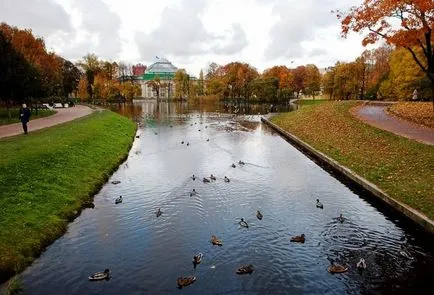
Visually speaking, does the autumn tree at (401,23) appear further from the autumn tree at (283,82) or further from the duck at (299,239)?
the autumn tree at (283,82)

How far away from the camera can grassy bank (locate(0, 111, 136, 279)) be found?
39.8 feet

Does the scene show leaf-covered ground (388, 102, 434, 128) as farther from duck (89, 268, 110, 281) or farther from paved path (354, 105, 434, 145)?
duck (89, 268, 110, 281)

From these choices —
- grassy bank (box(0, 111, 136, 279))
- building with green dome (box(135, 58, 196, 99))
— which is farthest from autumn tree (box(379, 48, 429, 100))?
building with green dome (box(135, 58, 196, 99))

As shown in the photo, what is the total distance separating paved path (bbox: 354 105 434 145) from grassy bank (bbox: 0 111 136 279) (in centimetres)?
2039

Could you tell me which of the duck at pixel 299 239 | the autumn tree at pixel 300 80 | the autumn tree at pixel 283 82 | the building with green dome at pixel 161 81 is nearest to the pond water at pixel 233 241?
the duck at pixel 299 239

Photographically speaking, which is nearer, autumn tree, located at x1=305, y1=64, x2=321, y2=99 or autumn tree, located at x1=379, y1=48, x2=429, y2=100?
autumn tree, located at x1=379, y1=48, x2=429, y2=100

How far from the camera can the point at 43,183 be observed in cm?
1695

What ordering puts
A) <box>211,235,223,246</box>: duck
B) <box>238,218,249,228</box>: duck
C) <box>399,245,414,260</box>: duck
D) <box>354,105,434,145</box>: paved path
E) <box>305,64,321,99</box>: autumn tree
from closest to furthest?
<box>399,245,414,260</box>: duck, <box>211,235,223,246</box>: duck, <box>238,218,249,228</box>: duck, <box>354,105,434,145</box>: paved path, <box>305,64,321,99</box>: autumn tree

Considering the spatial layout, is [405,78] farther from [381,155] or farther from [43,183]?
[43,183]

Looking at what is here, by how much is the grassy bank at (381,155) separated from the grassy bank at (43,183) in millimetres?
13337

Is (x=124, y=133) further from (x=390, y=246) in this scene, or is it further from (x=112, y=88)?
(x=112, y=88)

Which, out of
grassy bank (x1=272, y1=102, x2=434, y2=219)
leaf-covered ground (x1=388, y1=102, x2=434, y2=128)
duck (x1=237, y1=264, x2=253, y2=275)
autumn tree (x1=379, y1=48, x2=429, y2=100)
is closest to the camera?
duck (x1=237, y1=264, x2=253, y2=275)

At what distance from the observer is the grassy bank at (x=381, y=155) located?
1608 centimetres

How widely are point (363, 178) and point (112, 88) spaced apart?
97.0 m
